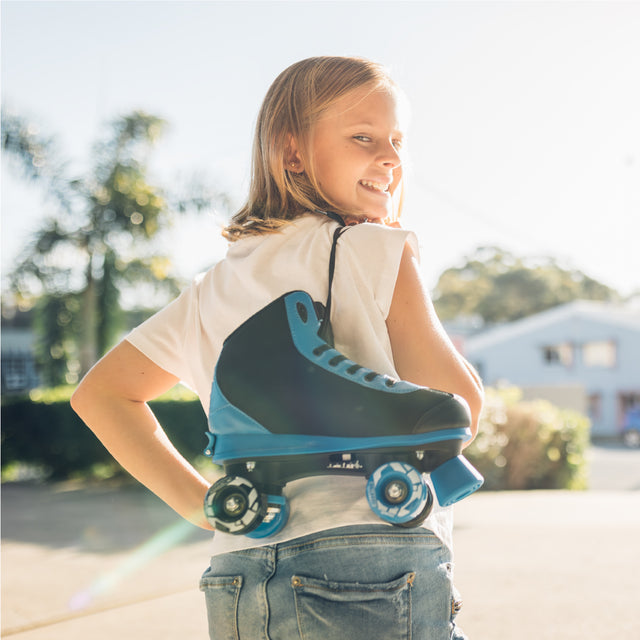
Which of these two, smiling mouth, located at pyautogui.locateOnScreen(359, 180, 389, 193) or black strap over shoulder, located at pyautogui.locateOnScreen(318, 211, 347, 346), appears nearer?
black strap over shoulder, located at pyautogui.locateOnScreen(318, 211, 347, 346)

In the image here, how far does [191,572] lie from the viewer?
4730mm

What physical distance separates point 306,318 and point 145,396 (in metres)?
0.50

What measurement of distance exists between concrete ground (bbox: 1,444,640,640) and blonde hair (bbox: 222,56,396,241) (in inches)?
113

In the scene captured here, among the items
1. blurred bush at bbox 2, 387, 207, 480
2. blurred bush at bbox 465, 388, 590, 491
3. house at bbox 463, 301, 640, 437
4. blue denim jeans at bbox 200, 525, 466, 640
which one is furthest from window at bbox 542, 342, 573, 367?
blue denim jeans at bbox 200, 525, 466, 640

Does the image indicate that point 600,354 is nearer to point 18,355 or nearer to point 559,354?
point 559,354

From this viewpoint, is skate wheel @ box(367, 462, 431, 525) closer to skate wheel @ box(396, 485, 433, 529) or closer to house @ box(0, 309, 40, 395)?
skate wheel @ box(396, 485, 433, 529)

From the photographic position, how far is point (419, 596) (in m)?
0.99

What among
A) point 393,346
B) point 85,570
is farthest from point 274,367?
point 85,570

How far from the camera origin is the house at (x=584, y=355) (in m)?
36.8

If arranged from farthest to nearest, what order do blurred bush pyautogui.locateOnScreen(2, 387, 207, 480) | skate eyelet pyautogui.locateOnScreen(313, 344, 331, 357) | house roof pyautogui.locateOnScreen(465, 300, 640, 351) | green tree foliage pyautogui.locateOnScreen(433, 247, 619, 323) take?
green tree foliage pyautogui.locateOnScreen(433, 247, 619, 323)
house roof pyautogui.locateOnScreen(465, 300, 640, 351)
blurred bush pyautogui.locateOnScreen(2, 387, 207, 480)
skate eyelet pyautogui.locateOnScreen(313, 344, 331, 357)

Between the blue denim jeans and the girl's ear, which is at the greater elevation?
the girl's ear

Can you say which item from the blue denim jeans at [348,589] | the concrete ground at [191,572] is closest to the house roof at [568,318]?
the concrete ground at [191,572]

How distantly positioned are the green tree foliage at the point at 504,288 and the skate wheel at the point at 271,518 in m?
51.0

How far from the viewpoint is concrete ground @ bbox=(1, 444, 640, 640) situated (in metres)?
3.67
